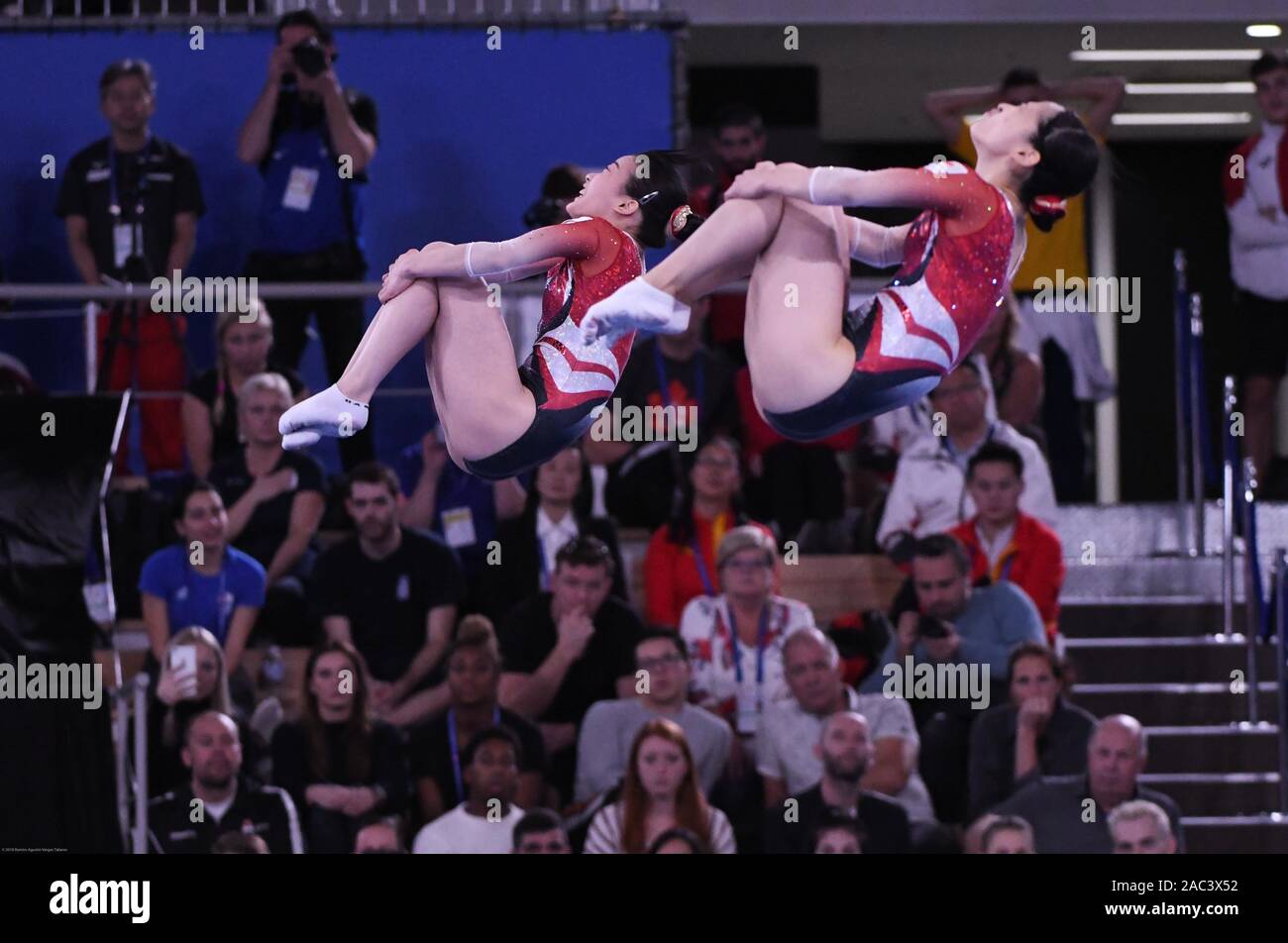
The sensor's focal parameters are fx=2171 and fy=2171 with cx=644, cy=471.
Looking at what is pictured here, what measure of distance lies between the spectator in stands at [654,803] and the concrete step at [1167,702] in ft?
5.67

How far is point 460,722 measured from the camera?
6.75 m

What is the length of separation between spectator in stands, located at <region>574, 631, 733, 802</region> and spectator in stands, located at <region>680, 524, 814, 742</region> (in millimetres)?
178

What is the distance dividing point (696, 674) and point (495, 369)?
2788 mm

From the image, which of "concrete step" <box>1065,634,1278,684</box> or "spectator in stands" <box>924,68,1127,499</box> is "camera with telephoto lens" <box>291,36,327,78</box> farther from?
"concrete step" <box>1065,634,1278,684</box>

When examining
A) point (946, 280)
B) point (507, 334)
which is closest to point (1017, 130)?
point (946, 280)

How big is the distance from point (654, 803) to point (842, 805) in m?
0.57

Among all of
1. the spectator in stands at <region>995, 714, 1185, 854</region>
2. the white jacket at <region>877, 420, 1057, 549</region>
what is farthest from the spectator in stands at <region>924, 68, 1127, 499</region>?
the spectator in stands at <region>995, 714, 1185, 854</region>

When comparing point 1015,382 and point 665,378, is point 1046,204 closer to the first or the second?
point 665,378

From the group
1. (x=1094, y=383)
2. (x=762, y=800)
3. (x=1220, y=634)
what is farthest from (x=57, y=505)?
(x=1094, y=383)

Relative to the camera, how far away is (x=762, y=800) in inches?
263

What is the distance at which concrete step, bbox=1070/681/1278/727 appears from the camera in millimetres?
7559

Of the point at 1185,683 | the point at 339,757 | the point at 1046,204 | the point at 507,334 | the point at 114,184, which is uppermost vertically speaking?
the point at 114,184

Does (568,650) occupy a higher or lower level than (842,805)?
higher

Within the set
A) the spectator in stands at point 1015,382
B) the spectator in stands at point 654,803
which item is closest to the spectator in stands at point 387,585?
the spectator in stands at point 654,803
